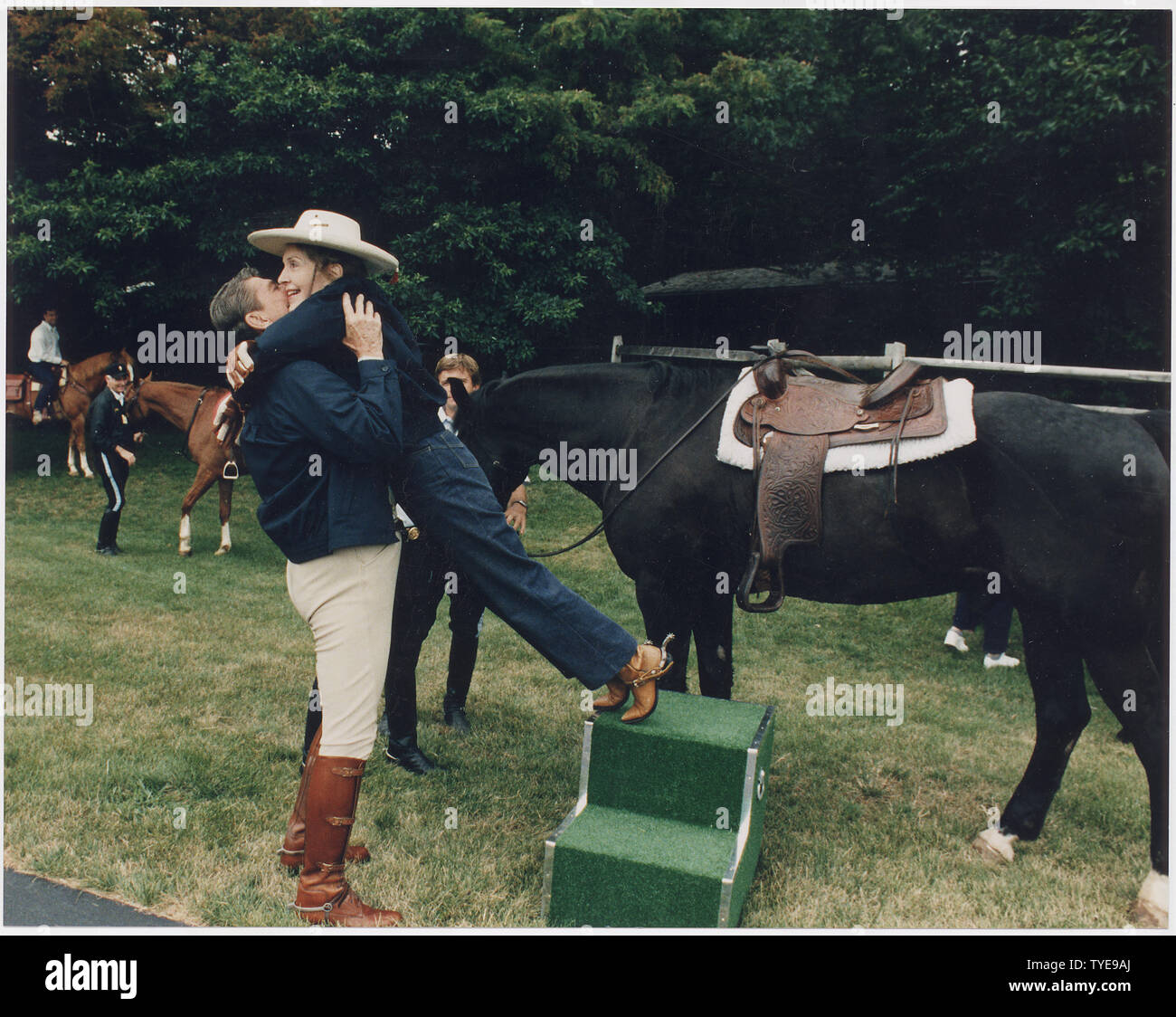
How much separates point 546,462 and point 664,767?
168 centimetres

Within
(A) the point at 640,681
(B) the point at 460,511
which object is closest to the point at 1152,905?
(A) the point at 640,681

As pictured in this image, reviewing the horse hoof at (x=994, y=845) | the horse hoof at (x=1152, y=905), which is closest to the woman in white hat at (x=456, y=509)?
the horse hoof at (x=994, y=845)

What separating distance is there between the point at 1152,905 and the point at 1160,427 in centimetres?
183

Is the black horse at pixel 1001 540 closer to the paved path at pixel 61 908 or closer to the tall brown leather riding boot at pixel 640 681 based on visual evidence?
the tall brown leather riding boot at pixel 640 681

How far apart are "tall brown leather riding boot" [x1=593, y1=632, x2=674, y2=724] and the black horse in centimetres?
68

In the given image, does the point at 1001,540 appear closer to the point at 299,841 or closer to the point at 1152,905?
the point at 1152,905

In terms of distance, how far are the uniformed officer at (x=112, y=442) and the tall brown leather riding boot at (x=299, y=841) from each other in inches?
254

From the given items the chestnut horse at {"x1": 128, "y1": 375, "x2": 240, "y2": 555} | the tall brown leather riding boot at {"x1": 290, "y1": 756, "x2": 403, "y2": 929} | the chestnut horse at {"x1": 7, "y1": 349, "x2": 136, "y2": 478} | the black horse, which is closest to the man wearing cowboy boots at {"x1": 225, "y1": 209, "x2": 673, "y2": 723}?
the tall brown leather riding boot at {"x1": 290, "y1": 756, "x2": 403, "y2": 929}

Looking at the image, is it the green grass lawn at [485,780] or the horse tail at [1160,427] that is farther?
the horse tail at [1160,427]

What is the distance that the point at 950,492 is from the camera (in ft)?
10.8

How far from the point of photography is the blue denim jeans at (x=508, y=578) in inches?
114

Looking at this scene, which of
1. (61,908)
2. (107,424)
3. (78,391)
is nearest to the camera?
(61,908)

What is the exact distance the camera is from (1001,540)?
328 centimetres

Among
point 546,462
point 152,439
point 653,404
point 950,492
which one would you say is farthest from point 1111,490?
point 152,439
